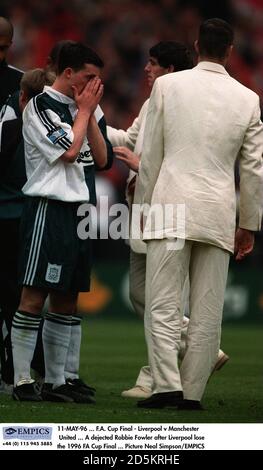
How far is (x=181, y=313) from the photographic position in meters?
7.95

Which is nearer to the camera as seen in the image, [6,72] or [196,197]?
[196,197]

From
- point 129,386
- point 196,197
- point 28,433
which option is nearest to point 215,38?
point 196,197

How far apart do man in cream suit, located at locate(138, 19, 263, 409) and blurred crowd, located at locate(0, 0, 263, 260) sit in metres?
12.3

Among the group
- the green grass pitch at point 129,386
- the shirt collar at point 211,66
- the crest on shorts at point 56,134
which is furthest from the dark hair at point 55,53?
the green grass pitch at point 129,386

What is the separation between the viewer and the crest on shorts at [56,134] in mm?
7930

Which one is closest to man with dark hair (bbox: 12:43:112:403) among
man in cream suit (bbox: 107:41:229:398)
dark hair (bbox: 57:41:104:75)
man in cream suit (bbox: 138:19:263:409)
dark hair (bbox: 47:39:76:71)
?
dark hair (bbox: 57:41:104:75)

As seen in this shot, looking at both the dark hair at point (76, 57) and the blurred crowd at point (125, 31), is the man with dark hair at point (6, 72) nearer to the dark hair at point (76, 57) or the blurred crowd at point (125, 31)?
the dark hair at point (76, 57)

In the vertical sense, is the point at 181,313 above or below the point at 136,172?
below

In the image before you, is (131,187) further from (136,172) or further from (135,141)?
(135,141)

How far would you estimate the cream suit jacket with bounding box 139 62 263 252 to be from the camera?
779 cm

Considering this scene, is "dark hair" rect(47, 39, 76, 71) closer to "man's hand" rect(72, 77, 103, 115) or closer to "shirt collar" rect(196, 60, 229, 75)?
"man's hand" rect(72, 77, 103, 115)

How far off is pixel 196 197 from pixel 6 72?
6.53ft
